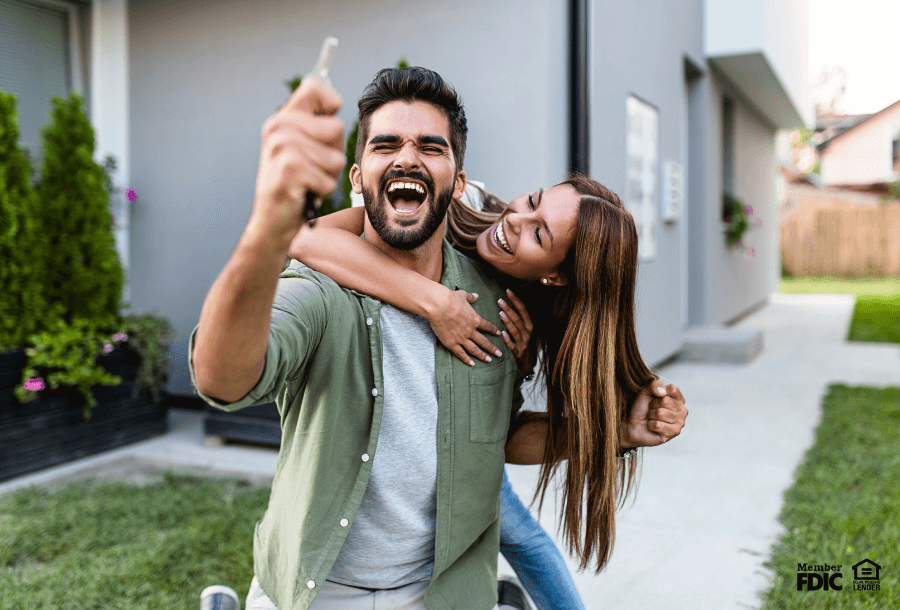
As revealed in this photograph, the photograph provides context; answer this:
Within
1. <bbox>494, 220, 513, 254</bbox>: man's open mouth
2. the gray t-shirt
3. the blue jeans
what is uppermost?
<bbox>494, 220, 513, 254</bbox>: man's open mouth

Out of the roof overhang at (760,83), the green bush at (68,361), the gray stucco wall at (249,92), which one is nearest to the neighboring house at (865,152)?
the roof overhang at (760,83)

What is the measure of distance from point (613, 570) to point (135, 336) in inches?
128

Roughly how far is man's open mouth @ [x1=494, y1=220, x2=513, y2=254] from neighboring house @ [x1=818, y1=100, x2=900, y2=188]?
91.7 feet

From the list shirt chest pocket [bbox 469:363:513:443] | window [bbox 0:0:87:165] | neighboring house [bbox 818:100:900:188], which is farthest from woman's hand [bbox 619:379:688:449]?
neighboring house [bbox 818:100:900:188]

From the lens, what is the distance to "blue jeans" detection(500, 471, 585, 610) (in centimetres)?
204

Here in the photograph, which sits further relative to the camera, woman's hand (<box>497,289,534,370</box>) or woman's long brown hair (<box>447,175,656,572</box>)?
woman's hand (<box>497,289,534,370</box>)

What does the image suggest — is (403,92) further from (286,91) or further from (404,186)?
(286,91)

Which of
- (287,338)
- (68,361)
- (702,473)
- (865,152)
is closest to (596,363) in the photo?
(287,338)

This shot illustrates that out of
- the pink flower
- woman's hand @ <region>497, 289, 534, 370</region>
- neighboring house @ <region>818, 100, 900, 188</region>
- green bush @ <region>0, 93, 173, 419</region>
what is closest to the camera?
woman's hand @ <region>497, 289, 534, 370</region>

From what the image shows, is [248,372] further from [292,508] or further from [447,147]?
[447,147]

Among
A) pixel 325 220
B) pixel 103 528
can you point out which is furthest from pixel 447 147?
pixel 103 528

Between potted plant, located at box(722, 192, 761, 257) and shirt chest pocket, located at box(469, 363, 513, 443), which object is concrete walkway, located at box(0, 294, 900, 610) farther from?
potted plant, located at box(722, 192, 761, 257)

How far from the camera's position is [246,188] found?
17.2 feet

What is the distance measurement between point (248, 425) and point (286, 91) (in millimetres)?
2234
